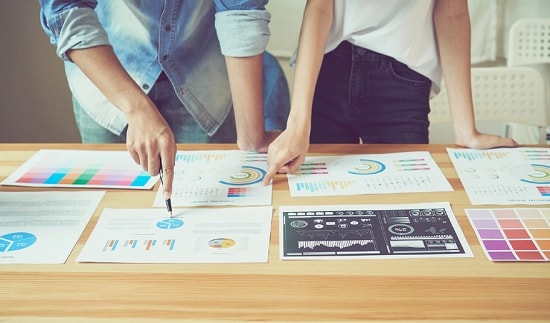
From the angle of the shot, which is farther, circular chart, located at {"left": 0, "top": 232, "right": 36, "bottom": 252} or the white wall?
the white wall

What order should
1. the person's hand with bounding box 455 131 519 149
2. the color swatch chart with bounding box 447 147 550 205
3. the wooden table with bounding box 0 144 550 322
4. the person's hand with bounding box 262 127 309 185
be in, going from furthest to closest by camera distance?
the person's hand with bounding box 455 131 519 149
the person's hand with bounding box 262 127 309 185
the color swatch chart with bounding box 447 147 550 205
the wooden table with bounding box 0 144 550 322

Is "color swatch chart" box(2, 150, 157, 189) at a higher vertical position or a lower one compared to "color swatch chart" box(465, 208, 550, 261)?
higher

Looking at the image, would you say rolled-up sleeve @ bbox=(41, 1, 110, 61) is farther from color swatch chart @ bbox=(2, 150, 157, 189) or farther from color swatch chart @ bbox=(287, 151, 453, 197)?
color swatch chart @ bbox=(287, 151, 453, 197)

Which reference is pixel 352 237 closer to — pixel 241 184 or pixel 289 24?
pixel 241 184

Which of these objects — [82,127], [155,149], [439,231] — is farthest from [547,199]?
[82,127]

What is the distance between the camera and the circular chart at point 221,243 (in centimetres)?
89

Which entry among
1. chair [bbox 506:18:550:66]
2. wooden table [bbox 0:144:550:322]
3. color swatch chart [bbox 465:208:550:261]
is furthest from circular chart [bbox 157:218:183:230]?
chair [bbox 506:18:550:66]

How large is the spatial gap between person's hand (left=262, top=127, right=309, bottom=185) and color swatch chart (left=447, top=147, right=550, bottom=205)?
0.28 meters

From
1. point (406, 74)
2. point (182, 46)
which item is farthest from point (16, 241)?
point (406, 74)

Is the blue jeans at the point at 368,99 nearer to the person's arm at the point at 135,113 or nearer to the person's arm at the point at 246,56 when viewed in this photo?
the person's arm at the point at 246,56

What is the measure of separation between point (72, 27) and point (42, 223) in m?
0.35

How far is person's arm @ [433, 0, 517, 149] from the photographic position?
4.14ft

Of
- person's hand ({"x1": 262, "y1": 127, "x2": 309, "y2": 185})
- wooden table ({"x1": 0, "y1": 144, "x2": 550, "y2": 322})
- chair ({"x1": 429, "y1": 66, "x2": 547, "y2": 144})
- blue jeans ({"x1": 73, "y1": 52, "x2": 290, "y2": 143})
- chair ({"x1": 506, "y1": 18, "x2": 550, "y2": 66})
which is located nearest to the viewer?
wooden table ({"x1": 0, "y1": 144, "x2": 550, "y2": 322})

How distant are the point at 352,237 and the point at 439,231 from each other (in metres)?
0.13
